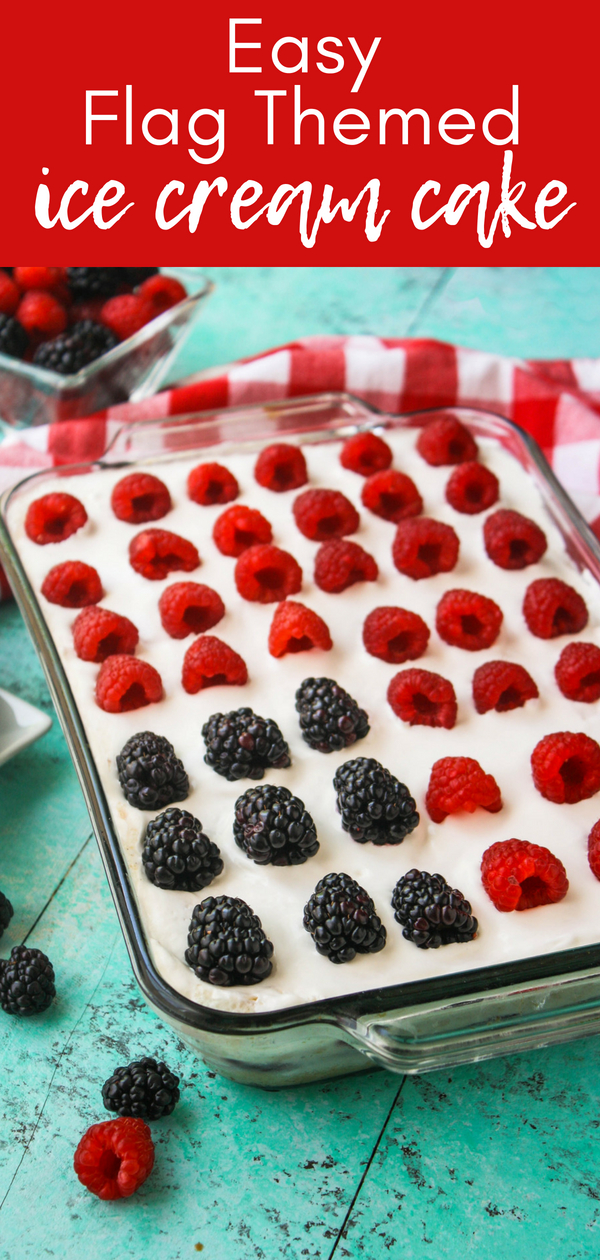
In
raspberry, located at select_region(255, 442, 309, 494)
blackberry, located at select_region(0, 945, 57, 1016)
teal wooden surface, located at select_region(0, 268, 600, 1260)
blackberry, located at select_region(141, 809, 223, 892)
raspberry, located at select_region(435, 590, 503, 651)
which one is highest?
raspberry, located at select_region(255, 442, 309, 494)

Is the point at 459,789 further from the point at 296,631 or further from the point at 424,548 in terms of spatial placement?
the point at 424,548

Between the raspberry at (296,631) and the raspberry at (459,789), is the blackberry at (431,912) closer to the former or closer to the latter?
the raspberry at (459,789)

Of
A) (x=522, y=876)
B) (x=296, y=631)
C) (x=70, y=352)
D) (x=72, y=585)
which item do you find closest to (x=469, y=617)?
(x=296, y=631)

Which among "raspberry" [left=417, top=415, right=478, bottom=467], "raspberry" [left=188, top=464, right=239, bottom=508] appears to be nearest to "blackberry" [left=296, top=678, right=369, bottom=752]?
"raspberry" [left=188, top=464, right=239, bottom=508]

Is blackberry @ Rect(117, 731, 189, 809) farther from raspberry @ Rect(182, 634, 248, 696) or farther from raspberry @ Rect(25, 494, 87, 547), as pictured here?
raspberry @ Rect(25, 494, 87, 547)

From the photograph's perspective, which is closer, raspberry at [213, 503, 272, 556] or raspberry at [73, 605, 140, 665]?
raspberry at [73, 605, 140, 665]

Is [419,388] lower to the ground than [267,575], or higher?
higher
